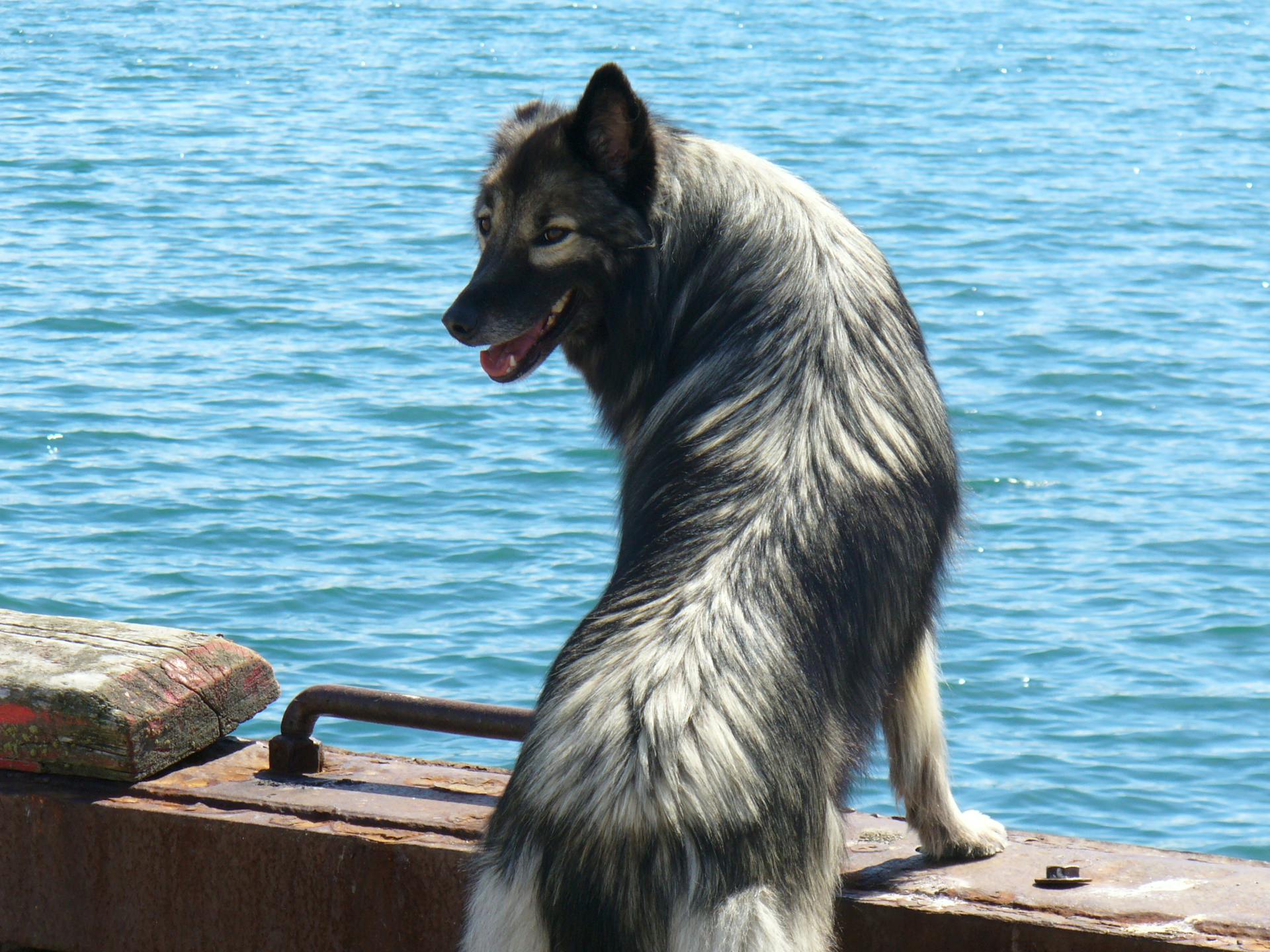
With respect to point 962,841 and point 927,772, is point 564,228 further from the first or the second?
point 962,841

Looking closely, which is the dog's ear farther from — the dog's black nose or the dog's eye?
the dog's black nose

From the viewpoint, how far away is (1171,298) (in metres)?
17.2

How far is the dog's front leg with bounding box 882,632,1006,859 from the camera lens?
360cm

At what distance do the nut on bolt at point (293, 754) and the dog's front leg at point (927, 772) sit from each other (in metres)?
1.30

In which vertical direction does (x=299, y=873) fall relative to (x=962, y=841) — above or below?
below

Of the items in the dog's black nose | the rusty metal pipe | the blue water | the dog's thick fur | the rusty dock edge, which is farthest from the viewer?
the blue water

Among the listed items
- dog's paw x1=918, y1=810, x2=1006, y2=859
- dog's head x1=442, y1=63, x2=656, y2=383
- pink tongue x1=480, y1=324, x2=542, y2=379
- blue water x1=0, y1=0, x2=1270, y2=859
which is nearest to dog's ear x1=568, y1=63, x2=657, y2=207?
dog's head x1=442, y1=63, x2=656, y2=383

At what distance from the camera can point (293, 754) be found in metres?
3.78

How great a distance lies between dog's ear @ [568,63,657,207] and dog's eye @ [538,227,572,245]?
158 millimetres

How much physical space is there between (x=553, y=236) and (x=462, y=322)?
0.95ft

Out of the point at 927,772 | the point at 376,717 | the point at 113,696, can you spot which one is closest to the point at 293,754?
the point at 376,717

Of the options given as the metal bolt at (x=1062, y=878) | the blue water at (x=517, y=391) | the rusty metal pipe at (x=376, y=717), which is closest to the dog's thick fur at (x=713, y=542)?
the metal bolt at (x=1062, y=878)

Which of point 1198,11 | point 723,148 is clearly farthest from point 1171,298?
point 1198,11

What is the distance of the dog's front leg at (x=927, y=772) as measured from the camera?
3.60m
